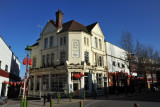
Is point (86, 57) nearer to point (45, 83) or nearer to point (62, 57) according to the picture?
point (62, 57)

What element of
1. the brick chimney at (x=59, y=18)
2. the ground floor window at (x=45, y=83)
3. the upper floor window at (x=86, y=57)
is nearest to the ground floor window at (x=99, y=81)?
the upper floor window at (x=86, y=57)

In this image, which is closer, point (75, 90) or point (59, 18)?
point (75, 90)

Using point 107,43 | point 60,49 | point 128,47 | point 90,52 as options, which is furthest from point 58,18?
point 128,47

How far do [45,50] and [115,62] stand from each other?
16023 mm

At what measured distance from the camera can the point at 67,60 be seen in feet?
73.6

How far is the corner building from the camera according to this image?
71.5 feet

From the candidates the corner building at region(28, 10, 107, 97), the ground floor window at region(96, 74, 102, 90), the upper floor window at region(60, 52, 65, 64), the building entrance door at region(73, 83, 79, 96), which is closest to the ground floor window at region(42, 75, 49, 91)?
the corner building at region(28, 10, 107, 97)

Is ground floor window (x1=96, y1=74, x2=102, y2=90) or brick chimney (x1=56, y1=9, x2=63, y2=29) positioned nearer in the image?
ground floor window (x1=96, y1=74, x2=102, y2=90)

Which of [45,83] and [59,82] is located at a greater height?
[59,82]

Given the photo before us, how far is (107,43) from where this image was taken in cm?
2959

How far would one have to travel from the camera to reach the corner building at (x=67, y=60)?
2180 cm

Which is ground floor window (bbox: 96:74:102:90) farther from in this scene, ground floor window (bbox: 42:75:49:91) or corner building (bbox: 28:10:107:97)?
ground floor window (bbox: 42:75:49:91)

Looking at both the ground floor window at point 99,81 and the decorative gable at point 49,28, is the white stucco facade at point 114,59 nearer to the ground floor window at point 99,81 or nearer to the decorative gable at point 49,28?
the ground floor window at point 99,81

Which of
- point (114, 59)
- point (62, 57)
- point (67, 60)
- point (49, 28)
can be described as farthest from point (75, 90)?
point (114, 59)
